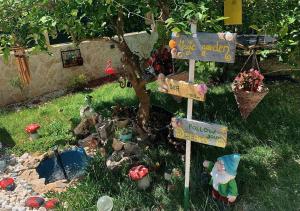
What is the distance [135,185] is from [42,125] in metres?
2.95

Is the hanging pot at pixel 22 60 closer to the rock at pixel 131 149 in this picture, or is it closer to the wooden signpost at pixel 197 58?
the rock at pixel 131 149

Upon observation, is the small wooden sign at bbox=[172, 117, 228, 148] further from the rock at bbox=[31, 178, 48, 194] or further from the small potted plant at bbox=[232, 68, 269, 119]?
the rock at bbox=[31, 178, 48, 194]

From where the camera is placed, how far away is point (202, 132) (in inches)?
150

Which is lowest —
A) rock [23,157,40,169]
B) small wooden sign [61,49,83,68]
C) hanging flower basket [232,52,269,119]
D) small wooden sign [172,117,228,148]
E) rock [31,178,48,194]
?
rock [31,178,48,194]

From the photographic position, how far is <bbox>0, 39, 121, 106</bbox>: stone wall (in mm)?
8414

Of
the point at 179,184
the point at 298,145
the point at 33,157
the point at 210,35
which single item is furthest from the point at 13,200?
the point at 298,145

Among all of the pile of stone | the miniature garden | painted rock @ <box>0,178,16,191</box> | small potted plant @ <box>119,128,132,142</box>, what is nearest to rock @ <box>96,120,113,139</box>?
the miniature garden

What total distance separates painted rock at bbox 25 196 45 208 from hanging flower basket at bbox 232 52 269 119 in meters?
2.60

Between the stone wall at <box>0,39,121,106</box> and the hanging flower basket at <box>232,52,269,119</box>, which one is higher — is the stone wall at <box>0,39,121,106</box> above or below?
below

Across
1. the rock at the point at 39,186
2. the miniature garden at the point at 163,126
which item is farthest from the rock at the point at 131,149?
the rock at the point at 39,186

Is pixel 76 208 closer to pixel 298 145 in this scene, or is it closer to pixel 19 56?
pixel 19 56

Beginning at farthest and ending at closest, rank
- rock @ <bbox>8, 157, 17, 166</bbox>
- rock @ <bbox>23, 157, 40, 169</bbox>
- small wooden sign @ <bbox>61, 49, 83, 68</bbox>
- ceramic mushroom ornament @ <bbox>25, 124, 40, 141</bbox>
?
small wooden sign @ <bbox>61, 49, 83, 68</bbox>
ceramic mushroom ornament @ <bbox>25, 124, 40, 141</bbox>
rock @ <bbox>8, 157, 17, 166</bbox>
rock @ <bbox>23, 157, 40, 169</bbox>

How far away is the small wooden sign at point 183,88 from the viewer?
3.68 metres

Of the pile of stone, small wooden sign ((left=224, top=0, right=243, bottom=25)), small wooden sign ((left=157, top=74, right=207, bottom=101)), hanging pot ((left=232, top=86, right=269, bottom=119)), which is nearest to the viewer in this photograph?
small wooden sign ((left=157, top=74, right=207, bottom=101))
